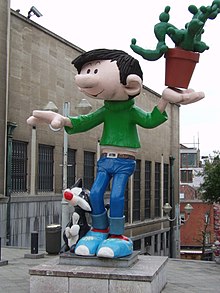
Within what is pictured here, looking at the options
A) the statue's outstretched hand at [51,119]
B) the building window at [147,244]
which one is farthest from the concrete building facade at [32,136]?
the statue's outstretched hand at [51,119]

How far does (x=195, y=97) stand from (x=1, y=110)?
12370 mm

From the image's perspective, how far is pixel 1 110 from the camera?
18.8 m

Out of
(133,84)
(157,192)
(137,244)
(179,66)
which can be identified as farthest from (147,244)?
(179,66)

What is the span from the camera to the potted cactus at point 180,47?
759 cm

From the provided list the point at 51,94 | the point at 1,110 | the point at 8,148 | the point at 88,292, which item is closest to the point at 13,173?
the point at 8,148

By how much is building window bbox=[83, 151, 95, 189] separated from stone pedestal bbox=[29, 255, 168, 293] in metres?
17.8

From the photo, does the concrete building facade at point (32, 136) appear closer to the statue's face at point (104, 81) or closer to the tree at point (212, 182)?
the tree at point (212, 182)

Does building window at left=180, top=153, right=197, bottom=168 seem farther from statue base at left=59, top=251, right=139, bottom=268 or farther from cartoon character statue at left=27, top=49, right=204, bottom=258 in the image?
statue base at left=59, top=251, right=139, bottom=268

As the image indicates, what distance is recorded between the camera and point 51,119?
8453 millimetres

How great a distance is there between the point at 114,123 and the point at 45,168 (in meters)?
13.9

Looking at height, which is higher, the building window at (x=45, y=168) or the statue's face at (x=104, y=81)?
the statue's face at (x=104, y=81)

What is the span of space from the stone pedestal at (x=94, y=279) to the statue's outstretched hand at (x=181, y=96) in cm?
273

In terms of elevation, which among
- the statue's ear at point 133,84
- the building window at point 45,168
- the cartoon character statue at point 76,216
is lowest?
the cartoon character statue at point 76,216

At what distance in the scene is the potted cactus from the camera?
7.59 meters
